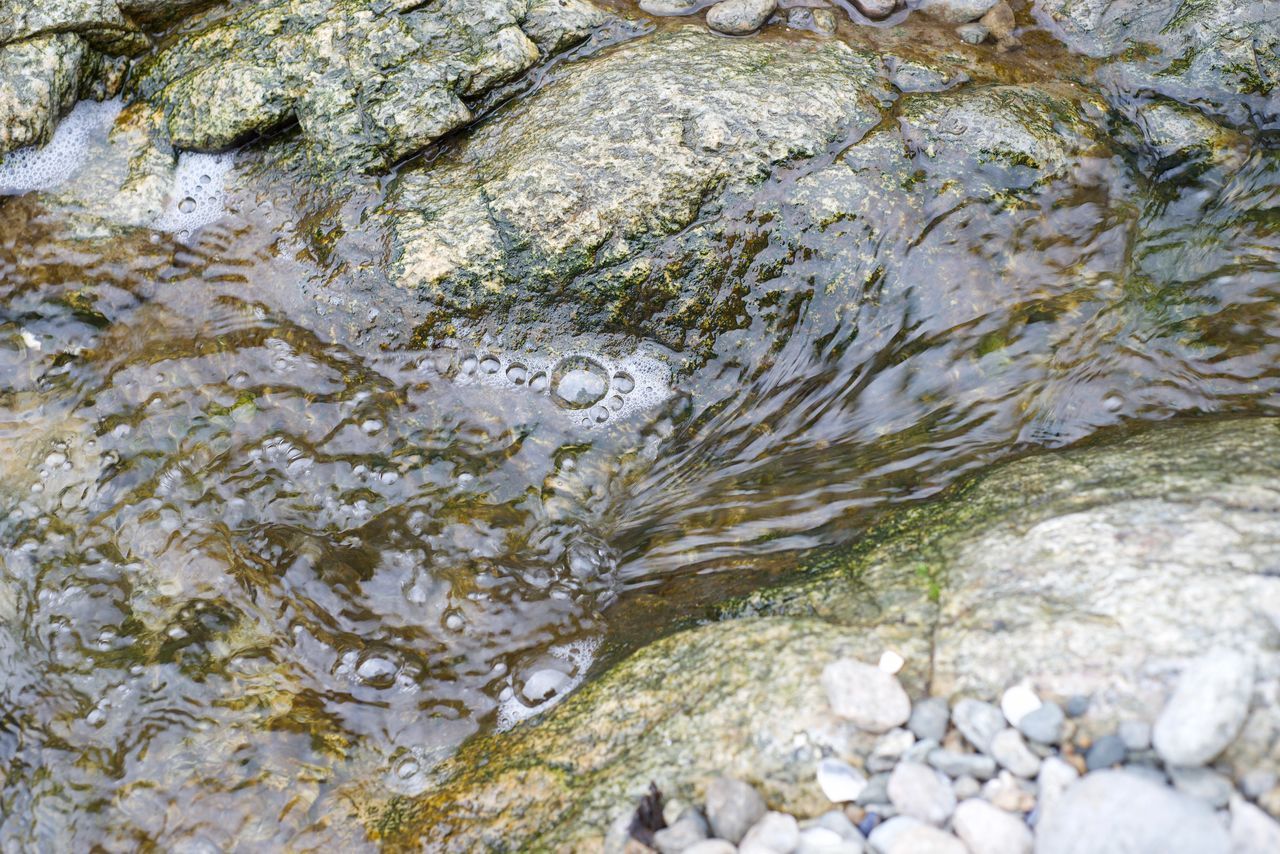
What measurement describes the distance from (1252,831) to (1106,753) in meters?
0.28

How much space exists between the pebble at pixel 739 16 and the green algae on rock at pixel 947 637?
2.43m

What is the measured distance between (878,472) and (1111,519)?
923mm

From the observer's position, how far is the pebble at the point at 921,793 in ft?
6.62

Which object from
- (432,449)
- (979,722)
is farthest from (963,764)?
(432,449)

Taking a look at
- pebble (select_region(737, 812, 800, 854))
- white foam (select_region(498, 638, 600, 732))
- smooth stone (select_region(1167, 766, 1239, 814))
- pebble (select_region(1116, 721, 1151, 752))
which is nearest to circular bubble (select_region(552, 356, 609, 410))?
white foam (select_region(498, 638, 600, 732))

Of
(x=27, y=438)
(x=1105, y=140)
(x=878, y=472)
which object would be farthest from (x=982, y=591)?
(x=27, y=438)

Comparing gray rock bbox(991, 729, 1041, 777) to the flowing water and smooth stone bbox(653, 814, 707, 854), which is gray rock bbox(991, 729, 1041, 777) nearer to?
smooth stone bbox(653, 814, 707, 854)

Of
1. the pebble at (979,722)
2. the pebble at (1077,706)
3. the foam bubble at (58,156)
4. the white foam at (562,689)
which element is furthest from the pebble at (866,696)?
the foam bubble at (58,156)

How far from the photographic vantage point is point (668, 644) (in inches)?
106

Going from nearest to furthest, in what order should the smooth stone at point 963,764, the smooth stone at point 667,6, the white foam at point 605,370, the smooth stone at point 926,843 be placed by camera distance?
the smooth stone at point 926,843 < the smooth stone at point 963,764 < the white foam at point 605,370 < the smooth stone at point 667,6

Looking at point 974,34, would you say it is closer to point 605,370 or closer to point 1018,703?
point 605,370

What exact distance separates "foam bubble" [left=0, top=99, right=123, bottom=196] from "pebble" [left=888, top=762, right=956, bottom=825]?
411cm

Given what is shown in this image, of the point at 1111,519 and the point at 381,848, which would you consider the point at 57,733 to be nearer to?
the point at 381,848

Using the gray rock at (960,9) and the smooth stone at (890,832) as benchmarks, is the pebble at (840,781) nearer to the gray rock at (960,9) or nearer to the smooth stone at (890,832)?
the smooth stone at (890,832)
